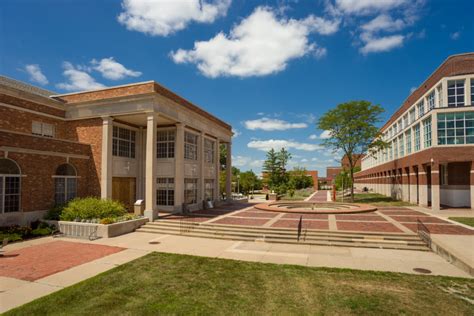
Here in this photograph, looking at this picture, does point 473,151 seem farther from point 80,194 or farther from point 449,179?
point 80,194

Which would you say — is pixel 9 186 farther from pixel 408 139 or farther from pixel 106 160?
pixel 408 139

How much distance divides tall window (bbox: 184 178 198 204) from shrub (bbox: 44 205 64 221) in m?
9.85

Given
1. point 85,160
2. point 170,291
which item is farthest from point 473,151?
point 85,160

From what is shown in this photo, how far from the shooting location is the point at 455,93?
2742 cm

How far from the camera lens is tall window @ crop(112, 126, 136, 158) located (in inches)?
883

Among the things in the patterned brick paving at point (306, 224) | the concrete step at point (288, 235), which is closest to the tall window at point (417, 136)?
the patterned brick paving at point (306, 224)

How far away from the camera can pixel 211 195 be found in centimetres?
3070

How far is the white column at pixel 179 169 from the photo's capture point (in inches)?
887

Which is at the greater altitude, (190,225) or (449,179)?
(449,179)

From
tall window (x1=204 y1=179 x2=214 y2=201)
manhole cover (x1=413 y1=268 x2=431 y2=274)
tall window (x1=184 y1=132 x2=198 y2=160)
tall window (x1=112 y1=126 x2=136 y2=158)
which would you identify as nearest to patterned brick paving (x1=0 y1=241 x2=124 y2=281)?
tall window (x1=112 y1=126 x2=136 y2=158)

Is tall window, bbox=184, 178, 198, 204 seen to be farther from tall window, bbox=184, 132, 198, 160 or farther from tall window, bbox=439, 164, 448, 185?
tall window, bbox=439, 164, 448, 185

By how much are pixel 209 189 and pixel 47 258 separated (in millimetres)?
19541

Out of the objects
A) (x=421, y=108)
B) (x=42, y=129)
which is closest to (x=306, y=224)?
(x=42, y=129)

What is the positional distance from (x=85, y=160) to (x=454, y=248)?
2294 centimetres
